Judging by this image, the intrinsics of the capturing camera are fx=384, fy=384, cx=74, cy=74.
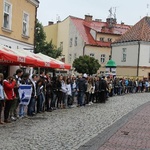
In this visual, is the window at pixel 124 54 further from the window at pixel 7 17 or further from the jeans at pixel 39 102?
the jeans at pixel 39 102

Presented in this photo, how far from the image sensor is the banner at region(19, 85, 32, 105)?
1338 centimetres

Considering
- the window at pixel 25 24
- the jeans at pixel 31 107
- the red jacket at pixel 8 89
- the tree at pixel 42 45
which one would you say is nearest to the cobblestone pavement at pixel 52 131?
the jeans at pixel 31 107

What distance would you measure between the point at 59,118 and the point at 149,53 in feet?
124

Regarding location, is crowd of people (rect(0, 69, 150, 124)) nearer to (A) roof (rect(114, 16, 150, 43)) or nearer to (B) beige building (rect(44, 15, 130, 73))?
(A) roof (rect(114, 16, 150, 43))

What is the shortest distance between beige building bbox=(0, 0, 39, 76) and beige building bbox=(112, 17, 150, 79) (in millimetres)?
25457

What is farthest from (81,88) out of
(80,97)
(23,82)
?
(23,82)

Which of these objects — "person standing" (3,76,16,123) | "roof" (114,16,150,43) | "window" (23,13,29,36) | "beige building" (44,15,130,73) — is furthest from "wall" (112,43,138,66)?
"person standing" (3,76,16,123)

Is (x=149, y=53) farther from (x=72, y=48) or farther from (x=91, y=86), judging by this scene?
(x=91, y=86)

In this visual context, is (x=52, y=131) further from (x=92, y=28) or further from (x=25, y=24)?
(x=92, y=28)

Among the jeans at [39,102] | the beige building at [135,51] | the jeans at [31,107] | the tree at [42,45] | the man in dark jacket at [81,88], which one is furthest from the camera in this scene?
the beige building at [135,51]

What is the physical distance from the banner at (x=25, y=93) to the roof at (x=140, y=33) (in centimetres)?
3737

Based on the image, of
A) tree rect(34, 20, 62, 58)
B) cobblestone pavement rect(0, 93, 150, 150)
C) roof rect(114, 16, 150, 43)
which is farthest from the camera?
roof rect(114, 16, 150, 43)

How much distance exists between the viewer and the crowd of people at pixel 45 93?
1235 cm

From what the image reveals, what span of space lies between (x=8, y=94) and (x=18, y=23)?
40.1ft
